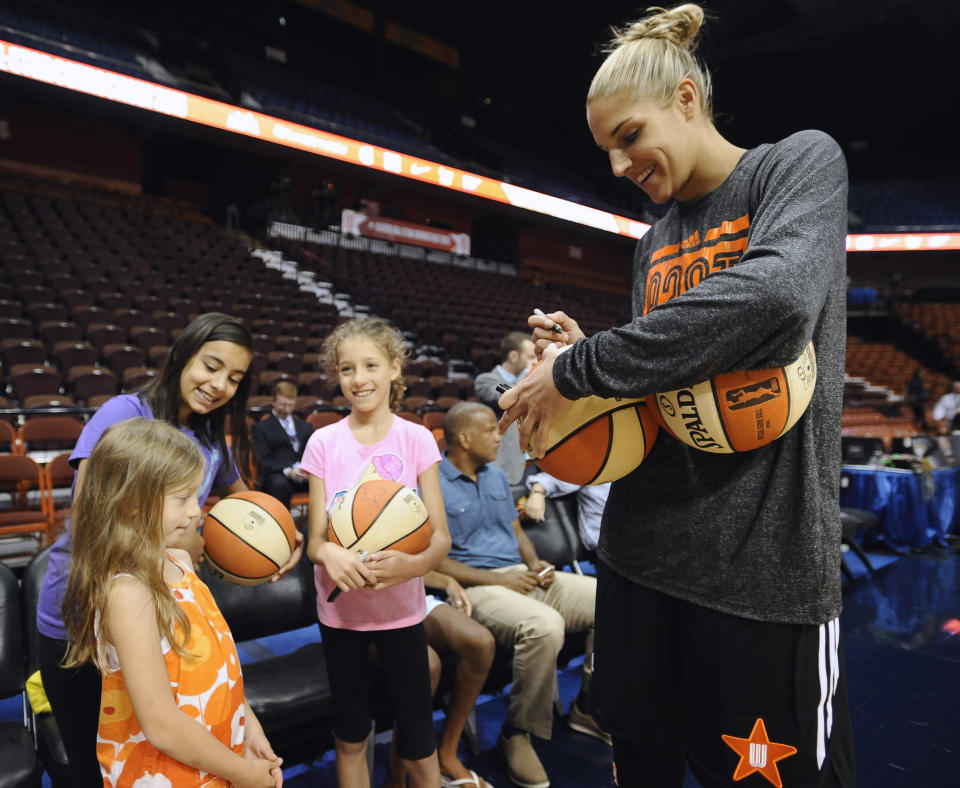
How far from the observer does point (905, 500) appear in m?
5.18

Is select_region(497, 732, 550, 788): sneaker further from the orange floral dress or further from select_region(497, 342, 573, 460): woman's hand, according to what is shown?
select_region(497, 342, 573, 460): woman's hand

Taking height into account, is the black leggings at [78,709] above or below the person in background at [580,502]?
below

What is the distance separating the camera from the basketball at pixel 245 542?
1.68 m

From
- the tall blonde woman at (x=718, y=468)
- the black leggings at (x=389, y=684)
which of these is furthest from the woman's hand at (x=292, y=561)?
the tall blonde woman at (x=718, y=468)

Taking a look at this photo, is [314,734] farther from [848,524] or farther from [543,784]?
[848,524]

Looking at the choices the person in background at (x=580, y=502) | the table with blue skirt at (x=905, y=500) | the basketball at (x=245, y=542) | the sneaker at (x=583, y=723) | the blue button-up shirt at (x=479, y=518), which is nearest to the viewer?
the basketball at (x=245, y=542)

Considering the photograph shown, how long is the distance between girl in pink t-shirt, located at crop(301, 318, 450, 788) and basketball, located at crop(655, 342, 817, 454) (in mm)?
902

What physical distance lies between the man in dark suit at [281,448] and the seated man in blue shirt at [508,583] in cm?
243

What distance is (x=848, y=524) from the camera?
4.34m

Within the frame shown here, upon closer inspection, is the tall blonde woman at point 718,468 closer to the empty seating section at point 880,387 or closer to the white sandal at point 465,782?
the white sandal at point 465,782

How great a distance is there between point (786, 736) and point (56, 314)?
7.96 m

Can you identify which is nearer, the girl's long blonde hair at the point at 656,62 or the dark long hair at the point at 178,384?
the girl's long blonde hair at the point at 656,62

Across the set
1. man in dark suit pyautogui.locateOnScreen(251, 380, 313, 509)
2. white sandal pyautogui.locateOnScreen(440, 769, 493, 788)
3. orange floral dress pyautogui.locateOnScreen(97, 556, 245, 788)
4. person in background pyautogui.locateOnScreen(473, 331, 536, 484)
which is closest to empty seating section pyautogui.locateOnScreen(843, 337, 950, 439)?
person in background pyautogui.locateOnScreen(473, 331, 536, 484)

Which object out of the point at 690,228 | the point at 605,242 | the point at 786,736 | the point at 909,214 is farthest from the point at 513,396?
the point at 909,214
